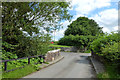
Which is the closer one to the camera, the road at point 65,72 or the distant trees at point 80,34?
the road at point 65,72

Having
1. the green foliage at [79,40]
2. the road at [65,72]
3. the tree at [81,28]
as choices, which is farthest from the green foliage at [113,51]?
the tree at [81,28]

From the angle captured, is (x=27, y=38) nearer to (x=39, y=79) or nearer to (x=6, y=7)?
(x=6, y=7)

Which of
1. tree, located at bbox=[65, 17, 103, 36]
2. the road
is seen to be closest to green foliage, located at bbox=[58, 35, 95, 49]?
tree, located at bbox=[65, 17, 103, 36]

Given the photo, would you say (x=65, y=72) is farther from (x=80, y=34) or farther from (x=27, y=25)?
(x=80, y=34)

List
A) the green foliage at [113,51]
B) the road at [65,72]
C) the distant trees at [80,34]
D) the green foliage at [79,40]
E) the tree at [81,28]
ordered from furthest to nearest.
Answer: the tree at [81,28]
the distant trees at [80,34]
the green foliage at [79,40]
the green foliage at [113,51]
the road at [65,72]

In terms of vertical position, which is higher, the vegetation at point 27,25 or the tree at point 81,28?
the tree at point 81,28

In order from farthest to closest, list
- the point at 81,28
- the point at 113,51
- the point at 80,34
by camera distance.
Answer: the point at 80,34, the point at 81,28, the point at 113,51

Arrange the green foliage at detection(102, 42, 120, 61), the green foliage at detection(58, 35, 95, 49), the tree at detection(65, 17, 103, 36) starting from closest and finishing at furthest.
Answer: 1. the green foliage at detection(102, 42, 120, 61)
2. the green foliage at detection(58, 35, 95, 49)
3. the tree at detection(65, 17, 103, 36)

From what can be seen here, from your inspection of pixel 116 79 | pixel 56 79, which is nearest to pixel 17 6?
pixel 56 79

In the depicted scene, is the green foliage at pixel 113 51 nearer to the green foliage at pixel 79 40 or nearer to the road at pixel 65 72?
the road at pixel 65 72

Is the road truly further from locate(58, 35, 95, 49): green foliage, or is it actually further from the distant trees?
locate(58, 35, 95, 49): green foliage

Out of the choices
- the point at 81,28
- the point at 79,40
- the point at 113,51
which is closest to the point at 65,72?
the point at 113,51

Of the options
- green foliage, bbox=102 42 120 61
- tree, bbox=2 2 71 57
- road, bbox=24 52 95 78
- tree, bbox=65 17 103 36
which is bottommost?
road, bbox=24 52 95 78

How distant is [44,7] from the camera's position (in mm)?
8016
